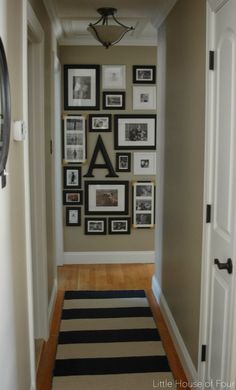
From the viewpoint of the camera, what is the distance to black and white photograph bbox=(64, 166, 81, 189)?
4789mm

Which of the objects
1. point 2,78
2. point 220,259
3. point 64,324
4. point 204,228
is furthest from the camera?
point 64,324

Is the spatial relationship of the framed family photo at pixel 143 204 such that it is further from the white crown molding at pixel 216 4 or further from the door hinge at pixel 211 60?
the white crown molding at pixel 216 4

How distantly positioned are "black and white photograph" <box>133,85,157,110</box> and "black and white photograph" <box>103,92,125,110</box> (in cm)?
14

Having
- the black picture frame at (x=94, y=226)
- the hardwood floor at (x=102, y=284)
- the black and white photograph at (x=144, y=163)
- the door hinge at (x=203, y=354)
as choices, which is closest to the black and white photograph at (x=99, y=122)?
the black and white photograph at (x=144, y=163)

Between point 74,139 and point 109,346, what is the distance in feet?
8.00

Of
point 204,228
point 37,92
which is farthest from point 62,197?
point 204,228

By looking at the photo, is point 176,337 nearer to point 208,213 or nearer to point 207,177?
point 208,213

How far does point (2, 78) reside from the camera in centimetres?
152

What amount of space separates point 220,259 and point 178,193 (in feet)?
3.40

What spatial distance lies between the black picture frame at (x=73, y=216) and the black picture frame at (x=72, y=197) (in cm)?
7

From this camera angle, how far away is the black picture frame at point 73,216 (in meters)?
4.86

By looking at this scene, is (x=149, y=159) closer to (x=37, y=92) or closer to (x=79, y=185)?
(x=79, y=185)

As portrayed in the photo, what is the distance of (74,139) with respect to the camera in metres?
4.76

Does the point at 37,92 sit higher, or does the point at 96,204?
the point at 37,92
